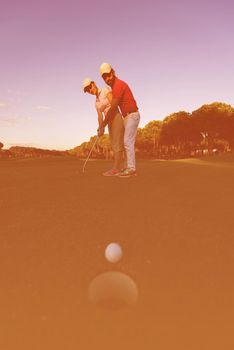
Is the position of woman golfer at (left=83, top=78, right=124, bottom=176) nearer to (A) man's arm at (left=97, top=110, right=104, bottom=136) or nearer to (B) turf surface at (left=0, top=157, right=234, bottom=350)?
(A) man's arm at (left=97, top=110, right=104, bottom=136)

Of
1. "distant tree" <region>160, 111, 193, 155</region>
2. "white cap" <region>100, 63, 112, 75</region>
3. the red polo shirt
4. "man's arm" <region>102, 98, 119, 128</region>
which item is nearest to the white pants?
the red polo shirt

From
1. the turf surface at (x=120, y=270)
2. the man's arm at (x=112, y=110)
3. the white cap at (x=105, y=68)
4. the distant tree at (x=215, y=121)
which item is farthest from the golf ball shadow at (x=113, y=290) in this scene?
the distant tree at (x=215, y=121)

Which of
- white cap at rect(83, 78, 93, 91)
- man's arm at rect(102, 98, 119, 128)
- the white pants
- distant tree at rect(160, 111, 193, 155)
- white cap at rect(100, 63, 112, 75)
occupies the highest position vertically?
white cap at rect(100, 63, 112, 75)

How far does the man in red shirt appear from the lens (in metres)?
9.18

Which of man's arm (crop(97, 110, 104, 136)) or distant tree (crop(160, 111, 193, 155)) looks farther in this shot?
distant tree (crop(160, 111, 193, 155))

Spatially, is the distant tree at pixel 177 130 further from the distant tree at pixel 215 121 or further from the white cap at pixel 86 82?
the white cap at pixel 86 82

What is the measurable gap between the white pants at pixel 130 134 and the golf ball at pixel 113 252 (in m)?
5.26

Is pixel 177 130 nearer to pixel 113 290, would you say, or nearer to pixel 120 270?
pixel 120 270

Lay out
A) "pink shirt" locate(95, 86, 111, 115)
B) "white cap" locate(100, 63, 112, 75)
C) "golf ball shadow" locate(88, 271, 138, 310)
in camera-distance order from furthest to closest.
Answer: "pink shirt" locate(95, 86, 111, 115), "white cap" locate(100, 63, 112, 75), "golf ball shadow" locate(88, 271, 138, 310)

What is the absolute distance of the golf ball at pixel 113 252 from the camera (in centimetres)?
360

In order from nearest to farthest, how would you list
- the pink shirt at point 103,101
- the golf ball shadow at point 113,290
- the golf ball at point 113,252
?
the golf ball shadow at point 113,290, the golf ball at point 113,252, the pink shirt at point 103,101

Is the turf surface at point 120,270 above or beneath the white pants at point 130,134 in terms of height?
beneath

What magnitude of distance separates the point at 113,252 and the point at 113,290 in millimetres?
832

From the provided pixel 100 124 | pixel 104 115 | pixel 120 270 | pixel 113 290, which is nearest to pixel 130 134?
pixel 100 124
